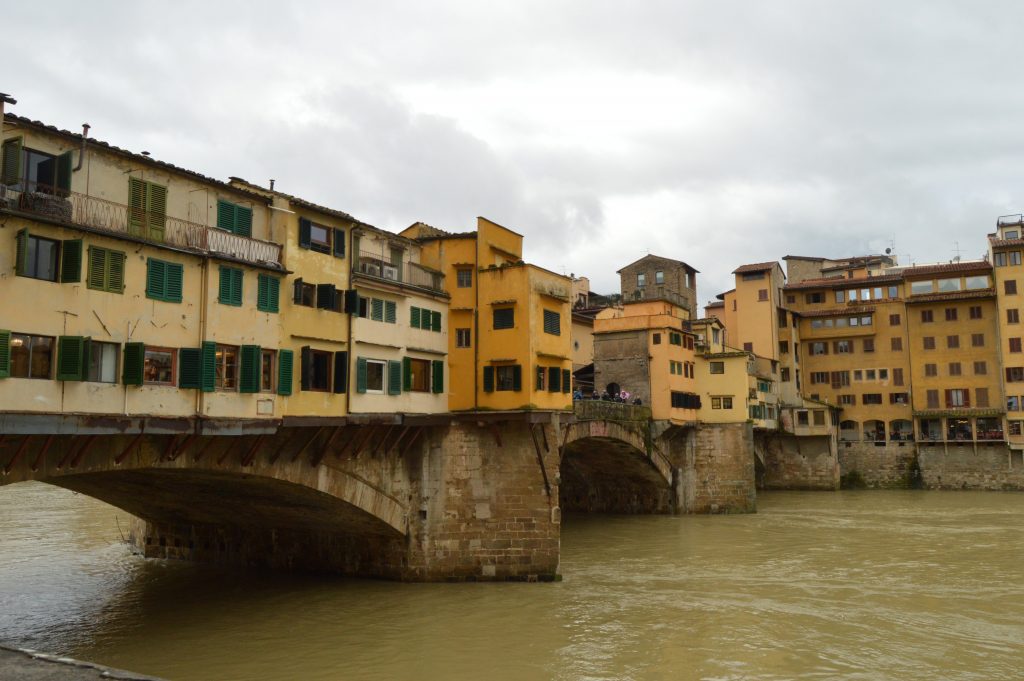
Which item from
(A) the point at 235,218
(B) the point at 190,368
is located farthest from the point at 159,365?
(A) the point at 235,218

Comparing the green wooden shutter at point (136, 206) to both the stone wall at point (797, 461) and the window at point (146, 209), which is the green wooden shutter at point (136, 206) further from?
the stone wall at point (797, 461)

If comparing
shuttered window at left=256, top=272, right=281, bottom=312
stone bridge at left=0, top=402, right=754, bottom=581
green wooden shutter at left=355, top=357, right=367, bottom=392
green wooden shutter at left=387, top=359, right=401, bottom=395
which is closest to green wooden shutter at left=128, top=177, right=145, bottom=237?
shuttered window at left=256, top=272, right=281, bottom=312

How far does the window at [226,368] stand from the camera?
2120cm

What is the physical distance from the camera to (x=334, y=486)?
25.4 metres

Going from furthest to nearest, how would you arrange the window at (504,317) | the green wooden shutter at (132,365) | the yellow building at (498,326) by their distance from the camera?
the window at (504,317), the yellow building at (498,326), the green wooden shutter at (132,365)

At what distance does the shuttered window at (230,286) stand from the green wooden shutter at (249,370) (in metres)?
1.29

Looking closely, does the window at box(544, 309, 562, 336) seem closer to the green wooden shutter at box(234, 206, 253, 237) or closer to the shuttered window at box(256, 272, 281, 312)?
the shuttered window at box(256, 272, 281, 312)

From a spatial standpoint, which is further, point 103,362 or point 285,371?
Result: point 285,371

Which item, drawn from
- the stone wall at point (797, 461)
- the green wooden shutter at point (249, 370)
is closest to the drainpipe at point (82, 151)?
the green wooden shutter at point (249, 370)

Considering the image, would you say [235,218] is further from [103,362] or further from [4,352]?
[4,352]

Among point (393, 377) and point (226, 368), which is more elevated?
point (393, 377)

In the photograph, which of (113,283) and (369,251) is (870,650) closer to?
(369,251)

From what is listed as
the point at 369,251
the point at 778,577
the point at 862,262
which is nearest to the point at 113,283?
the point at 369,251

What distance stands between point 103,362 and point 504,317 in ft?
47.0
